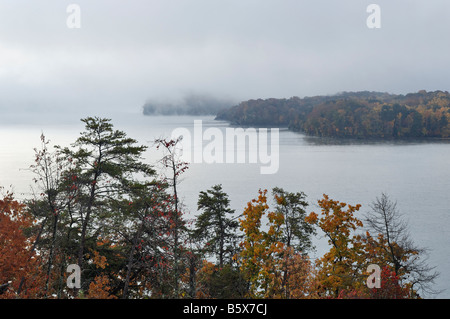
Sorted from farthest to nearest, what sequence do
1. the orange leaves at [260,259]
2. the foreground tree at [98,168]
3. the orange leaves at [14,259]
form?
the orange leaves at [260,259], the foreground tree at [98,168], the orange leaves at [14,259]

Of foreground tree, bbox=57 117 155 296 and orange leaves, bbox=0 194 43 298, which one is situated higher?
foreground tree, bbox=57 117 155 296

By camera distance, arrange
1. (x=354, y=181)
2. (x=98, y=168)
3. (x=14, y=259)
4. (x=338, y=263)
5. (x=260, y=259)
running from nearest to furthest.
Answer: (x=14, y=259)
(x=98, y=168)
(x=260, y=259)
(x=338, y=263)
(x=354, y=181)

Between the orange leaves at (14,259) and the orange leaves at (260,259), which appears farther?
the orange leaves at (260,259)

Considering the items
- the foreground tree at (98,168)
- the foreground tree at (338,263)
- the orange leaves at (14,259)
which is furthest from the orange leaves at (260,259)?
the orange leaves at (14,259)

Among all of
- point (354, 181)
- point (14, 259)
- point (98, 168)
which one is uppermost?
point (98, 168)

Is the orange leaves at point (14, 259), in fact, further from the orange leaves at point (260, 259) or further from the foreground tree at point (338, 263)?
the foreground tree at point (338, 263)

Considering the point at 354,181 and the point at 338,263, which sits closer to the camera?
the point at 338,263

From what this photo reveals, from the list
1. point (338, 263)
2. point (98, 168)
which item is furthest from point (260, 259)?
point (98, 168)

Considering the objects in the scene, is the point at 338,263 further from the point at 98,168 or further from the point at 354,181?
the point at 354,181

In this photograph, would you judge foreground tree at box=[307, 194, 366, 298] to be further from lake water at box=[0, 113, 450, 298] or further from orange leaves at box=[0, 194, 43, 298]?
orange leaves at box=[0, 194, 43, 298]

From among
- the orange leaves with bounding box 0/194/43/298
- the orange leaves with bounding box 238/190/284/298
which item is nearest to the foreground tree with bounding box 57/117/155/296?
the orange leaves with bounding box 0/194/43/298
